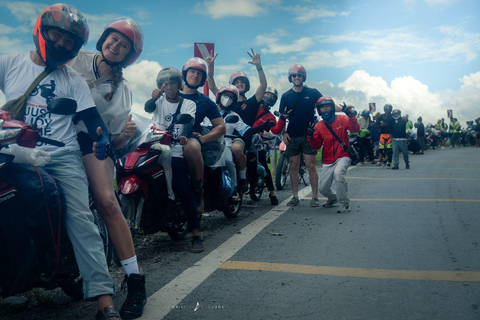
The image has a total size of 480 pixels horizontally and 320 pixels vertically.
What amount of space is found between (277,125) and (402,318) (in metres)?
5.49

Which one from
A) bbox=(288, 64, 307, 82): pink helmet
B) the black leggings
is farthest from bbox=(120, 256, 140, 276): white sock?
bbox=(288, 64, 307, 82): pink helmet

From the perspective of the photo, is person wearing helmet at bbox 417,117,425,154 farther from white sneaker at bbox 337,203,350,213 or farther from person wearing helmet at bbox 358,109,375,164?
white sneaker at bbox 337,203,350,213

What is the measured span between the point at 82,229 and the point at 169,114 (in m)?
2.42

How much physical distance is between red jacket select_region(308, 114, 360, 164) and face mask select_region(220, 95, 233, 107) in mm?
1737

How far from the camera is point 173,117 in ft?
17.6

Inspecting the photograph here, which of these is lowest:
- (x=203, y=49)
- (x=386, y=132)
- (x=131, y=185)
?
(x=131, y=185)

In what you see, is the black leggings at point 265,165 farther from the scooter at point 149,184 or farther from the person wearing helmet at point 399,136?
the person wearing helmet at point 399,136

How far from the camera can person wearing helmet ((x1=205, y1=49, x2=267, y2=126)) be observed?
26.3 feet

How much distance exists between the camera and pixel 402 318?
3.30 metres

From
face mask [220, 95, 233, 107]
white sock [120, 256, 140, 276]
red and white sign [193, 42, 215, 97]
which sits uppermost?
red and white sign [193, 42, 215, 97]

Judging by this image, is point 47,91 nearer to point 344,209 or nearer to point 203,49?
point 344,209

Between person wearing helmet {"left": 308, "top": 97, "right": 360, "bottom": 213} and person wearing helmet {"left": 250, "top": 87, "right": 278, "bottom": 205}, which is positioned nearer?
person wearing helmet {"left": 308, "top": 97, "right": 360, "bottom": 213}

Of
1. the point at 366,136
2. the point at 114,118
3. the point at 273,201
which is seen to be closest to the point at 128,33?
the point at 114,118

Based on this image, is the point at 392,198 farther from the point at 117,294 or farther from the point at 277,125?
the point at 117,294
